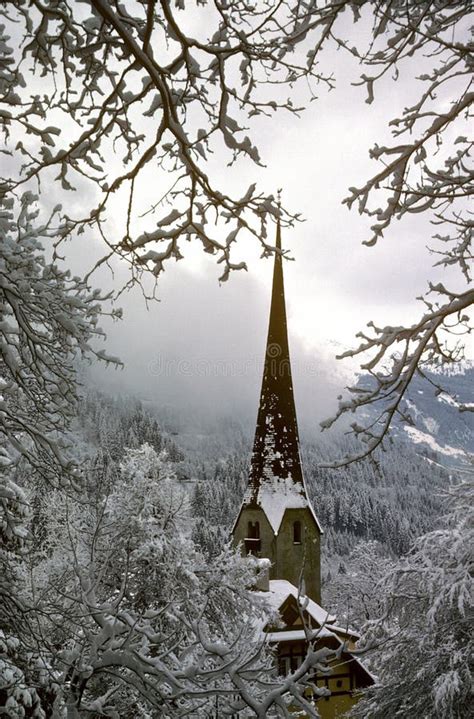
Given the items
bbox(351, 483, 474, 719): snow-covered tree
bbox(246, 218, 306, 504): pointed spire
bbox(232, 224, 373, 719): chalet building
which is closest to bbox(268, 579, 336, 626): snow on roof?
bbox(232, 224, 373, 719): chalet building

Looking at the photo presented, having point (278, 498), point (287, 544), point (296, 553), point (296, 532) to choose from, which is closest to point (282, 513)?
point (278, 498)

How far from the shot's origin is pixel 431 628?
9.73 metres

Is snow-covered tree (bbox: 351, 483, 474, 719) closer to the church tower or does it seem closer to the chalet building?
the chalet building

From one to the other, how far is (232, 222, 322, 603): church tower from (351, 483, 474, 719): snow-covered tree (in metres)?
13.1

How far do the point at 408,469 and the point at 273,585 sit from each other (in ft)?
499

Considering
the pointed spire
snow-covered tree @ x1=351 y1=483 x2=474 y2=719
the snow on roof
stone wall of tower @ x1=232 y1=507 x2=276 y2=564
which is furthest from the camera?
the pointed spire

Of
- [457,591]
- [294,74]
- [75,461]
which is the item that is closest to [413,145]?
[294,74]

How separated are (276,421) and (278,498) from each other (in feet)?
10.9

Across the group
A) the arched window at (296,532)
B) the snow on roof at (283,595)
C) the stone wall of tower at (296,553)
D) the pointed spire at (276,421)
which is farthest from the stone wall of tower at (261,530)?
the snow on roof at (283,595)

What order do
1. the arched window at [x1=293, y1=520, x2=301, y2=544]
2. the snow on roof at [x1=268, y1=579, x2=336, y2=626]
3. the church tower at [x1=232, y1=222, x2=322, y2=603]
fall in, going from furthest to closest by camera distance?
1. the arched window at [x1=293, y1=520, x2=301, y2=544]
2. the church tower at [x1=232, y1=222, x2=322, y2=603]
3. the snow on roof at [x1=268, y1=579, x2=336, y2=626]

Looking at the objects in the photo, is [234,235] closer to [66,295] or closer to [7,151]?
[7,151]

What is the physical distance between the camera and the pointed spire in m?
26.1

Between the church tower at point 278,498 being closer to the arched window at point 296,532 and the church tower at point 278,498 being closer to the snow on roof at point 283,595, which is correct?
the arched window at point 296,532

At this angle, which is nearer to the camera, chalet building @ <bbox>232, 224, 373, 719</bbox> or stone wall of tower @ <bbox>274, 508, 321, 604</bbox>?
chalet building @ <bbox>232, 224, 373, 719</bbox>
